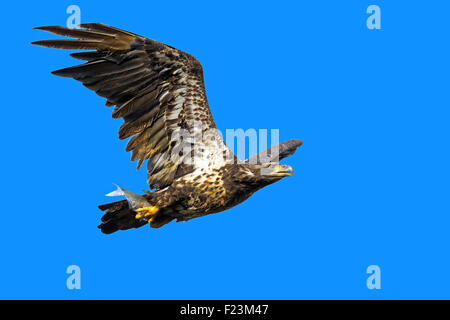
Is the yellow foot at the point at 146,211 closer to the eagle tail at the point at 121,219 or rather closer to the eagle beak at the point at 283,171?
the eagle tail at the point at 121,219

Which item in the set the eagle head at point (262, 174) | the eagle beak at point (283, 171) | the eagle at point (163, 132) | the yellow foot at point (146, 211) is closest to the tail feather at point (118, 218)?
the eagle at point (163, 132)

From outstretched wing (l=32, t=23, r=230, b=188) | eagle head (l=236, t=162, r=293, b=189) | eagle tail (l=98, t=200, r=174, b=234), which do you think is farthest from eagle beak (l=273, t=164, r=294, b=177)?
eagle tail (l=98, t=200, r=174, b=234)

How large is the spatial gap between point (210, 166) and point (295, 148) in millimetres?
1204

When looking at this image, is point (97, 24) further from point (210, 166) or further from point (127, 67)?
point (210, 166)

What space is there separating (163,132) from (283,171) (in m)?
1.57

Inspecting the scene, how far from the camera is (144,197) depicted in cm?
940

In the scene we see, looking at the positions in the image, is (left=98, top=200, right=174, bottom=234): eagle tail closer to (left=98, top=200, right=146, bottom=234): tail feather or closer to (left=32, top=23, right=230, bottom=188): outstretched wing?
(left=98, top=200, right=146, bottom=234): tail feather

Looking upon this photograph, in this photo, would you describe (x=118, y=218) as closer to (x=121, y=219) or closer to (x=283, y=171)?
(x=121, y=219)

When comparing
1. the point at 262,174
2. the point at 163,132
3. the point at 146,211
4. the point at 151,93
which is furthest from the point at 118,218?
the point at 262,174

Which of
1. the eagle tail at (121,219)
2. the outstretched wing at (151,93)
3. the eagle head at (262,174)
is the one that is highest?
the outstretched wing at (151,93)

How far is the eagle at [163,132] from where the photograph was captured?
9.12 m

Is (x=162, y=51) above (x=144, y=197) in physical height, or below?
above

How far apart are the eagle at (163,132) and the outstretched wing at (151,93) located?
12mm

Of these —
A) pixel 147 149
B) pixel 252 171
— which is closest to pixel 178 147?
pixel 147 149
